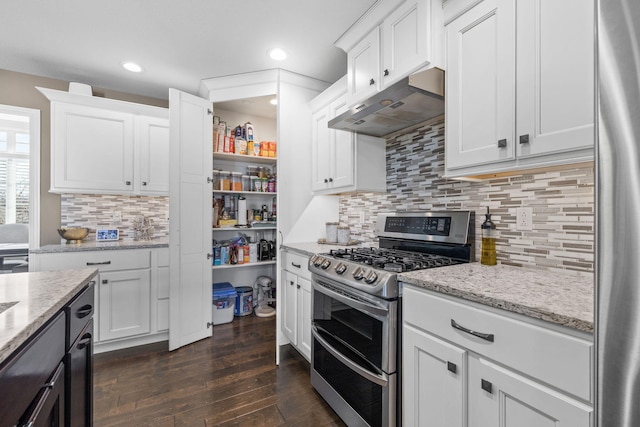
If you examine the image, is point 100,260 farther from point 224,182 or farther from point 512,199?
point 512,199

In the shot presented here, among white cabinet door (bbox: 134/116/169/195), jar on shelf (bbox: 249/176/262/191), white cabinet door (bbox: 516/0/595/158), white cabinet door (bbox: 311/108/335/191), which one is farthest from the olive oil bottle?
white cabinet door (bbox: 134/116/169/195)

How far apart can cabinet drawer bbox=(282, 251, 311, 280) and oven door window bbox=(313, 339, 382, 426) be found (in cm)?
51

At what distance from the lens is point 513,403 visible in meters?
0.92

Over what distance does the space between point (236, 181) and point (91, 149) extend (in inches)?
54.5

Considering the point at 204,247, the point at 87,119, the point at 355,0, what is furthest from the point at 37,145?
the point at 355,0

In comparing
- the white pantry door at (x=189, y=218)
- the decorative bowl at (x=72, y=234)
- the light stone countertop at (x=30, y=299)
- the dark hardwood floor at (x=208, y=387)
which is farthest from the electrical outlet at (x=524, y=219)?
the decorative bowl at (x=72, y=234)

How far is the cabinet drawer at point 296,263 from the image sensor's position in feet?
7.19

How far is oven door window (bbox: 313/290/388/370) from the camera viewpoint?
1417 millimetres

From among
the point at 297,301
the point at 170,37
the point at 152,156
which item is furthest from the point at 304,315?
the point at 170,37

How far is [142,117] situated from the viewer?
294 cm

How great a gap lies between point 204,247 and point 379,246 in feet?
5.59

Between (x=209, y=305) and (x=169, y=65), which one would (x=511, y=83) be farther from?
(x=209, y=305)

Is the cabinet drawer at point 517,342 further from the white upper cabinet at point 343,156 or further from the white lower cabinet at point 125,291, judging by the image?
the white lower cabinet at point 125,291

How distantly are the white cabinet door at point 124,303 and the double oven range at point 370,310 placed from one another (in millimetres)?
1671
